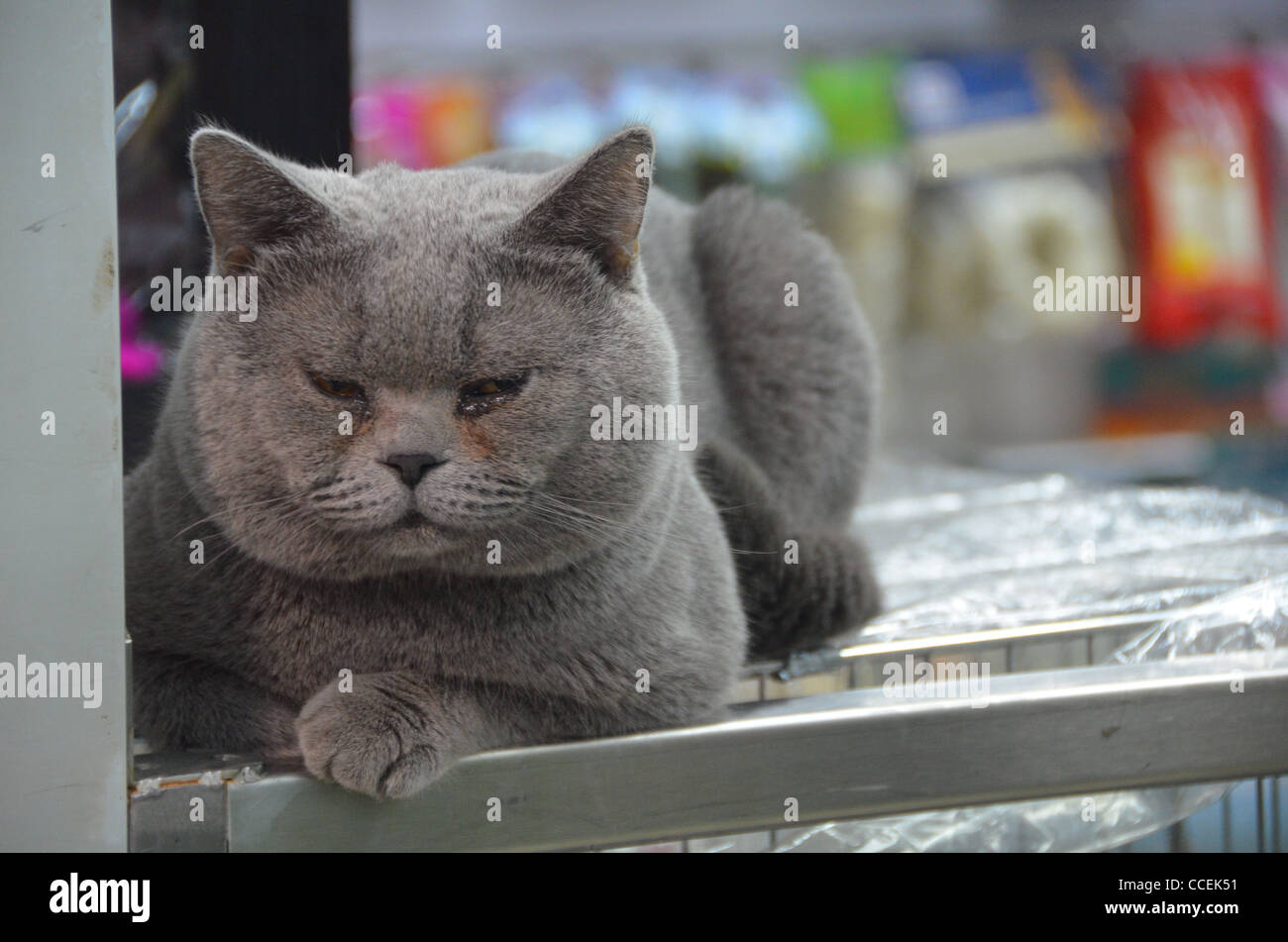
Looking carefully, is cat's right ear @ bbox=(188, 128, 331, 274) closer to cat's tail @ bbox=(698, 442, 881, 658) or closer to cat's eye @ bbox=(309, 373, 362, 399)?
cat's eye @ bbox=(309, 373, 362, 399)

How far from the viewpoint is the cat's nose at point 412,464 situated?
0.82 metres

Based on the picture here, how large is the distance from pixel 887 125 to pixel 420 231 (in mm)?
2226

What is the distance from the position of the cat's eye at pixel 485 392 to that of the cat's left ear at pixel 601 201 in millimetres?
130

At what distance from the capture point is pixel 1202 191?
119 inches

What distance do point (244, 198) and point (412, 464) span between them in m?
0.24

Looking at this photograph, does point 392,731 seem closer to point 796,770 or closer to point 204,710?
point 204,710

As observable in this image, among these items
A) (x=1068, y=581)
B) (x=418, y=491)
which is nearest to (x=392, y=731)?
(x=418, y=491)

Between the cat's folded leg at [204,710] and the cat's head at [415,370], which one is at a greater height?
the cat's head at [415,370]

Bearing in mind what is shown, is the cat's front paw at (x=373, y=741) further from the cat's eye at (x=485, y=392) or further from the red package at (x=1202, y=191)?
the red package at (x=1202, y=191)

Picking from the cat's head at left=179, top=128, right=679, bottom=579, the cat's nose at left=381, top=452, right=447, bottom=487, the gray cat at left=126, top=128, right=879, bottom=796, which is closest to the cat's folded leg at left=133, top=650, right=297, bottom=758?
the gray cat at left=126, top=128, right=879, bottom=796

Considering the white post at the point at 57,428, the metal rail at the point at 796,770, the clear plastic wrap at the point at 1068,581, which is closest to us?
the white post at the point at 57,428

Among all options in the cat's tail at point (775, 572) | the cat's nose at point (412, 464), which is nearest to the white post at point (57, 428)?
the cat's nose at point (412, 464)
